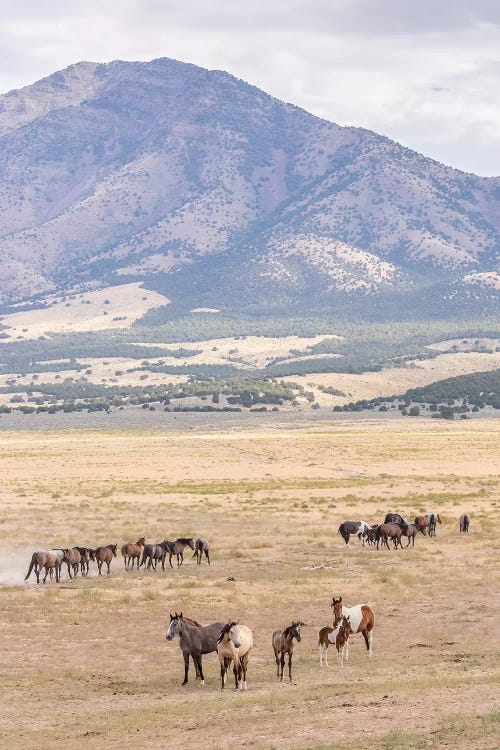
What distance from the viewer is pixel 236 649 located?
74.2 ft

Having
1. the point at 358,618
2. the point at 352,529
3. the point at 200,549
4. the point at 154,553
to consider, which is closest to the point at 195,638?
the point at 358,618

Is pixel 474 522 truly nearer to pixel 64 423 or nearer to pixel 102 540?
pixel 102 540

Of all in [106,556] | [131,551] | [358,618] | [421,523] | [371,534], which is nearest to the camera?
[358,618]

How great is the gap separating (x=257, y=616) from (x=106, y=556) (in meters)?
8.69

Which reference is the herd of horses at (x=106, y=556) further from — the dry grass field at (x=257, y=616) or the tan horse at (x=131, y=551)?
the dry grass field at (x=257, y=616)

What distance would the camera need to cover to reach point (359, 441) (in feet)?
384

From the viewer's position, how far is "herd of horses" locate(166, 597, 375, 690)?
894 inches

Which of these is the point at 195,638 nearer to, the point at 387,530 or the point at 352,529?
the point at 387,530

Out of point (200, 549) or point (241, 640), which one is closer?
point (241, 640)

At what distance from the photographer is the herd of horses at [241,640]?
74.5 feet

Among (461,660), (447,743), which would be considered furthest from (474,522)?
(447,743)

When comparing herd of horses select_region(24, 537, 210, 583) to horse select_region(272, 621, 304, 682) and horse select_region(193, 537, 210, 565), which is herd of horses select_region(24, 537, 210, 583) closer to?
horse select_region(193, 537, 210, 565)

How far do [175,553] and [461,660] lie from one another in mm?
16767

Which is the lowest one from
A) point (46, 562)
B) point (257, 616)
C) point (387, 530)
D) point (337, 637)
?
point (257, 616)
